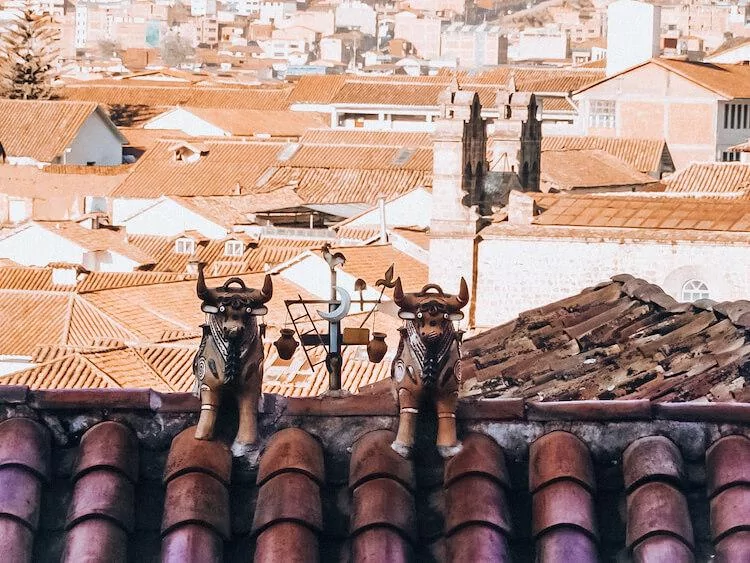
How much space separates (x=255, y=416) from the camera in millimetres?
8211

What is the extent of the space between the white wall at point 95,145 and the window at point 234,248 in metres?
29.0

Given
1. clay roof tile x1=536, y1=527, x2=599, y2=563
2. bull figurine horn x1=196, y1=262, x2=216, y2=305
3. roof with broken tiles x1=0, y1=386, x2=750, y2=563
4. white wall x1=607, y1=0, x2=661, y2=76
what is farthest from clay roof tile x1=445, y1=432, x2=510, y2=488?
white wall x1=607, y1=0, x2=661, y2=76

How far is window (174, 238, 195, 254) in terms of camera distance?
51.3m

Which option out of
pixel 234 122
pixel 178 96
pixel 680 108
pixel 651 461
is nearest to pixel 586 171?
pixel 680 108

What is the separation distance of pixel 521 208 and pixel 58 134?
43.1 metres

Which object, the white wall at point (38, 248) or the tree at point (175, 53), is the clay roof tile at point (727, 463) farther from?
the tree at point (175, 53)

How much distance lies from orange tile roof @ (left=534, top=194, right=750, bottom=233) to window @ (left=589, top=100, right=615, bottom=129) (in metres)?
37.7

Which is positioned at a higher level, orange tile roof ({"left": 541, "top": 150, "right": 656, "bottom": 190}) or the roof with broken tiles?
the roof with broken tiles

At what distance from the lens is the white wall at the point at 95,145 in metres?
78.1

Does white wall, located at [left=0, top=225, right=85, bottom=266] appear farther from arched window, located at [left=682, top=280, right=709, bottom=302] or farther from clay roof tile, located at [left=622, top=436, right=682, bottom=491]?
clay roof tile, located at [left=622, top=436, right=682, bottom=491]

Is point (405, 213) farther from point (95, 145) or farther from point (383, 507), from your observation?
point (383, 507)

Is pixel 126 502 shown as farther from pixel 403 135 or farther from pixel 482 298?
pixel 403 135

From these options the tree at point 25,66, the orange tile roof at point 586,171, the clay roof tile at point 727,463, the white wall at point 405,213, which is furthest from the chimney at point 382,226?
the clay roof tile at point 727,463

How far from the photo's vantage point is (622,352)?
42.0 ft
